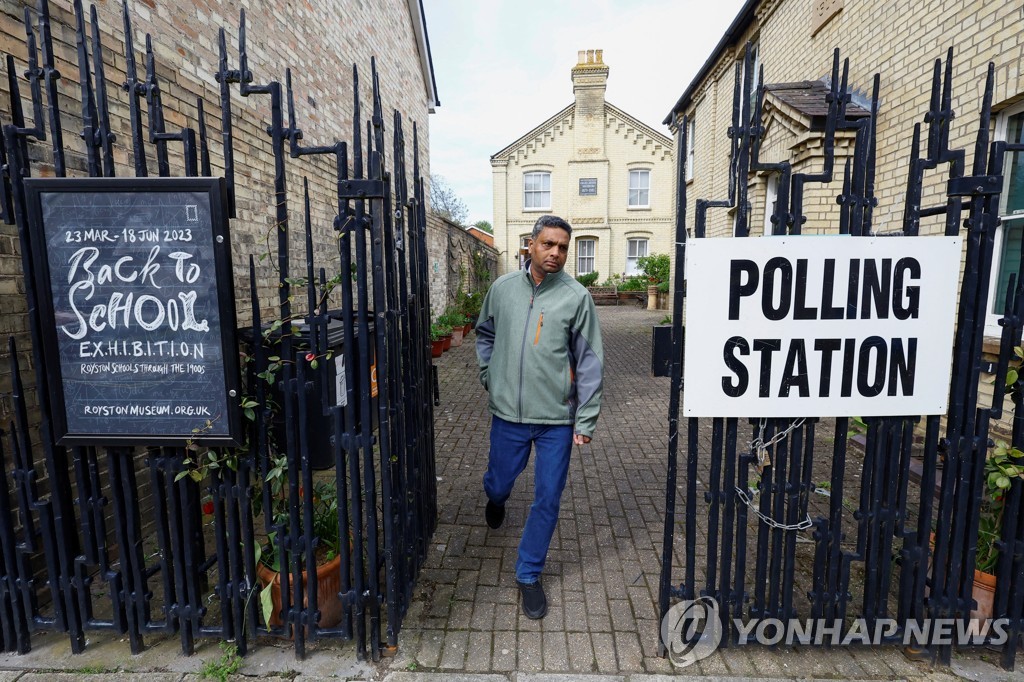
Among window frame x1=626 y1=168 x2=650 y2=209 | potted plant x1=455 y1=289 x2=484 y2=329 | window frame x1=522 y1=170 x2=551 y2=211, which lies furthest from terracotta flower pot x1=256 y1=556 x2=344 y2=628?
window frame x1=626 y1=168 x2=650 y2=209

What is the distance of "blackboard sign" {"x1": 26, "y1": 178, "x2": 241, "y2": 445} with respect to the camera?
2.07 meters

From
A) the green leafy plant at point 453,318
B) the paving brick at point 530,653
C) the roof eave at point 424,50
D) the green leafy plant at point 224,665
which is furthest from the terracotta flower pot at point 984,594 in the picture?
Result: the roof eave at point 424,50

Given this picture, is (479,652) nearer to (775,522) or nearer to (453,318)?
(775,522)

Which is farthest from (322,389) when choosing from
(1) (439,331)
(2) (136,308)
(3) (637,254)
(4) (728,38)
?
(3) (637,254)

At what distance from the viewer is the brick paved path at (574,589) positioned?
2.36 metres

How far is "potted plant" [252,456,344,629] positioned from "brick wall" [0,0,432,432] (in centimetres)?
112

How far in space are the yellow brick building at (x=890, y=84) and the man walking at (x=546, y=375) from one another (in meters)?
0.93

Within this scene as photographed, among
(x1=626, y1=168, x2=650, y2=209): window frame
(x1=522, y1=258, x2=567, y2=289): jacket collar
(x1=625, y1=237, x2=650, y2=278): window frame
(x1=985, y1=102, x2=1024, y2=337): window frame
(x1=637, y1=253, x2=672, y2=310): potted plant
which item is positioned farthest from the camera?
(x1=625, y1=237, x2=650, y2=278): window frame

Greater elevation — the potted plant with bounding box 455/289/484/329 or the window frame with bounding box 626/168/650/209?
the window frame with bounding box 626/168/650/209

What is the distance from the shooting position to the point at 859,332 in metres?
2.21

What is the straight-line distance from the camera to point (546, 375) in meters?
2.67

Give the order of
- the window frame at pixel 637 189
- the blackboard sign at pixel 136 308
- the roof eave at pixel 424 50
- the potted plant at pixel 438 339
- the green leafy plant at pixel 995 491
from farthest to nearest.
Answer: the window frame at pixel 637 189, the roof eave at pixel 424 50, the potted plant at pixel 438 339, the green leafy plant at pixel 995 491, the blackboard sign at pixel 136 308

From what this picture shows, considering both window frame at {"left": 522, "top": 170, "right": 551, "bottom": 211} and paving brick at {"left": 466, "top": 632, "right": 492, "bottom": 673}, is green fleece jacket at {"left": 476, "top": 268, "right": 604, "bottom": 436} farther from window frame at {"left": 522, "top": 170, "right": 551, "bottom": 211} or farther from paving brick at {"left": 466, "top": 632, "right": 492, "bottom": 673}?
window frame at {"left": 522, "top": 170, "right": 551, "bottom": 211}

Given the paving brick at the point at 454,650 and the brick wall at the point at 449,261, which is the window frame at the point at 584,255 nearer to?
the brick wall at the point at 449,261
